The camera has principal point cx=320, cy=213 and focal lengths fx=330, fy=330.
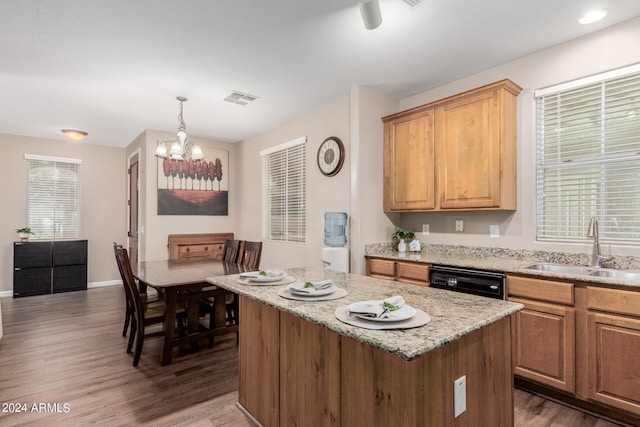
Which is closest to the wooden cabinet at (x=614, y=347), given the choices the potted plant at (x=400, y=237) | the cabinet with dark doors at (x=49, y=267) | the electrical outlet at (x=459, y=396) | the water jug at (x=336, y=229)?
the electrical outlet at (x=459, y=396)

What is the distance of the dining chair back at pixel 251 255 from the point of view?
3548 mm

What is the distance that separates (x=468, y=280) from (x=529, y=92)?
1.73 metres

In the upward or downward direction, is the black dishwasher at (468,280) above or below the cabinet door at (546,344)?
above

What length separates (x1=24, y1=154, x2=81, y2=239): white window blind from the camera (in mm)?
5664

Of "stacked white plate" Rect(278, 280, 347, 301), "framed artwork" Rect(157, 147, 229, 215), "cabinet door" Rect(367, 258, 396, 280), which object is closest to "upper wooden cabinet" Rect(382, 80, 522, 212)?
"cabinet door" Rect(367, 258, 396, 280)

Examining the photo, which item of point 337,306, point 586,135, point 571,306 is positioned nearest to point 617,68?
point 586,135

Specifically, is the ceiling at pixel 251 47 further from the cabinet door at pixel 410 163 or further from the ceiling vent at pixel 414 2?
the cabinet door at pixel 410 163

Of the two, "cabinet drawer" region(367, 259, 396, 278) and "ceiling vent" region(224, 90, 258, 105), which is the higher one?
"ceiling vent" region(224, 90, 258, 105)

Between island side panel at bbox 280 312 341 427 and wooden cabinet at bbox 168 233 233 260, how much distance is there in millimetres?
3830

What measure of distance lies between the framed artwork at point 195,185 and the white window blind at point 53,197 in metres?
2.04

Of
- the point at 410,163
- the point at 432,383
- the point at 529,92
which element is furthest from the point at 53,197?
the point at 529,92

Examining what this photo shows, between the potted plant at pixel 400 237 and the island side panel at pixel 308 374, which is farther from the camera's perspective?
the potted plant at pixel 400 237

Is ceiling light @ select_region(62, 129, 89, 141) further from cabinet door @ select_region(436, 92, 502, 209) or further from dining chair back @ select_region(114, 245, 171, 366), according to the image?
cabinet door @ select_region(436, 92, 502, 209)

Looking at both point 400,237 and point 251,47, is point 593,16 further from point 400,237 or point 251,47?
point 251,47
